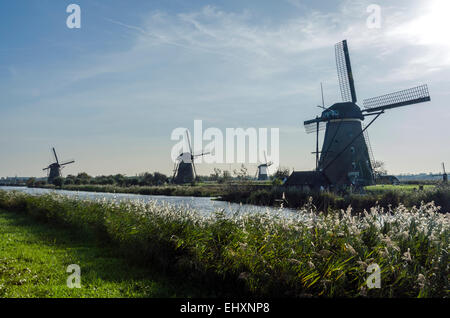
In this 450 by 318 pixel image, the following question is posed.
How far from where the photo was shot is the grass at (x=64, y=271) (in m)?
6.63

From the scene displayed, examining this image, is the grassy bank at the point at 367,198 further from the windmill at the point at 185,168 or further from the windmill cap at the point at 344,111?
the windmill at the point at 185,168

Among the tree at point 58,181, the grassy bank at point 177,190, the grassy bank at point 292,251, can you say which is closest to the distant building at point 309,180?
the grassy bank at point 177,190

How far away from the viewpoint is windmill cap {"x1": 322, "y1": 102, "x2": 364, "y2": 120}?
34.7 metres

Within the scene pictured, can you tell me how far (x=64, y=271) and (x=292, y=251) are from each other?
533 centimetres

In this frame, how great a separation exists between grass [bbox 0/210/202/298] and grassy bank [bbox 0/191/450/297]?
1.83ft

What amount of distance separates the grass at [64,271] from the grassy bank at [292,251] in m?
0.56

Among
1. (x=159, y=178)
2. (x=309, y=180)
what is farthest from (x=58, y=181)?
(x=309, y=180)

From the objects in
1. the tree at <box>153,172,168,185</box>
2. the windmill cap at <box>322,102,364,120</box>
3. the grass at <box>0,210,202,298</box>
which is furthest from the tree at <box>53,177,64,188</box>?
the grass at <box>0,210,202,298</box>

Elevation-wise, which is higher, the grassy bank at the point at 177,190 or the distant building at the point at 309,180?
the distant building at the point at 309,180

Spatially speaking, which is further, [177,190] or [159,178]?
[159,178]

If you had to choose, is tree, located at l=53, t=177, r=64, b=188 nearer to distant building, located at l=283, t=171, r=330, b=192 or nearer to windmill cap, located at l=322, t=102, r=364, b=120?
distant building, located at l=283, t=171, r=330, b=192

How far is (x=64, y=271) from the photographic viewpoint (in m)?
7.97

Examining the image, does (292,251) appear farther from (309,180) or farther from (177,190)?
(177,190)
